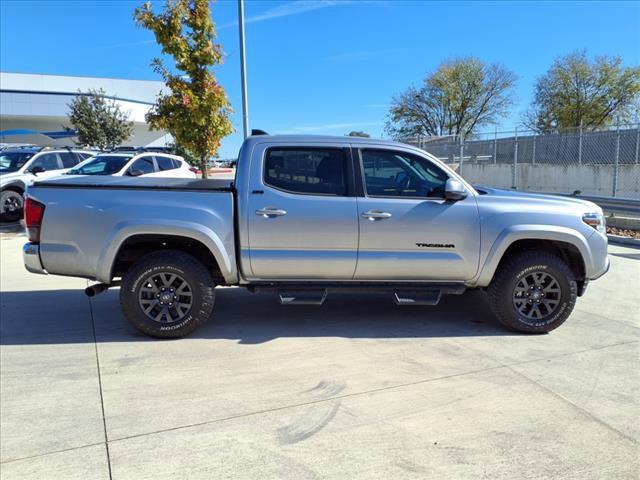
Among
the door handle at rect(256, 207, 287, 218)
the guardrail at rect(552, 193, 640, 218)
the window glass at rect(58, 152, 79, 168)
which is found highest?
the window glass at rect(58, 152, 79, 168)

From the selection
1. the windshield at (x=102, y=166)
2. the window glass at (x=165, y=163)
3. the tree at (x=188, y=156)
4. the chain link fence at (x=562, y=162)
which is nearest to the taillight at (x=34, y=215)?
the windshield at (x=102, y=166)

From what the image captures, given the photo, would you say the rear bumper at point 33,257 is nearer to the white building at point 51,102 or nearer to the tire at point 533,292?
the tire at point 533,292

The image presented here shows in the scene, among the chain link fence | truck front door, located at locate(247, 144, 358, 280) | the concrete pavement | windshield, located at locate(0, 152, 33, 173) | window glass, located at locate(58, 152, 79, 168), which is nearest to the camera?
the concrete pavement

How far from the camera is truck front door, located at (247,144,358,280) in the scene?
4.45m

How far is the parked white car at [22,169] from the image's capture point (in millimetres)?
11680

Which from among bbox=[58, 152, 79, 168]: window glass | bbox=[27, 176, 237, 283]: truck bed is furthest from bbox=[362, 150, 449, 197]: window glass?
bbox=[58, 152, 79, 168]: window glass

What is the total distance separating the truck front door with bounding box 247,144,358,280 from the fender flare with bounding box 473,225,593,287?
4.34ft

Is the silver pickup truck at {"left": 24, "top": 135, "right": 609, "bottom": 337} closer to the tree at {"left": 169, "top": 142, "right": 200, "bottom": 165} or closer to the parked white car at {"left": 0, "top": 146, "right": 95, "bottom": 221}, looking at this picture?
the parked white car at {"left": 0, "top": 146, "right": 95, "bottom": 221}

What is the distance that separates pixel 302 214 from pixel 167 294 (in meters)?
1.51

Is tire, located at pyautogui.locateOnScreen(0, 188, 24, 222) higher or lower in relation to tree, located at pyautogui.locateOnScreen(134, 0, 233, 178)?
lower

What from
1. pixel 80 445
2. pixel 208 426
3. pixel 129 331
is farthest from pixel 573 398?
pixel 129 331

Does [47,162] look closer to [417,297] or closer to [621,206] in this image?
[417,297]

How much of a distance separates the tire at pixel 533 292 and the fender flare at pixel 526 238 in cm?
16


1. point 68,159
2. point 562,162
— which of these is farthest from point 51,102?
point 562,162
